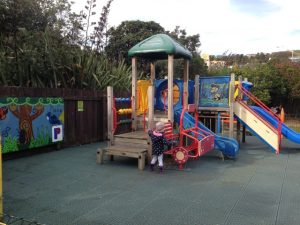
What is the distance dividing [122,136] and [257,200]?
400cm

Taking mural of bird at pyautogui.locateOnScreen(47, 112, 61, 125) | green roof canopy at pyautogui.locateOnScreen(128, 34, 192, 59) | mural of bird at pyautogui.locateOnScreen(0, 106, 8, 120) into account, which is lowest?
mural of bird at pyautogui.locateOnScreen(47, 112, 61, 125)

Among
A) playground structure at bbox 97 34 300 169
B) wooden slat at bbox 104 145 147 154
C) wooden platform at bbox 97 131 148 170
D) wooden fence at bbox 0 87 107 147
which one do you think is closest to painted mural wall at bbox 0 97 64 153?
wooden fence at bbox 0 87 107 147

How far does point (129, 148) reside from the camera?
8.13 metres

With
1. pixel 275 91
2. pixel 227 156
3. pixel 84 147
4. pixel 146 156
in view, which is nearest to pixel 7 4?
pixel 84 147

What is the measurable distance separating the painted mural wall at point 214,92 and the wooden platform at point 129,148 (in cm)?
298

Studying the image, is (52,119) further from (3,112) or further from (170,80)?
(170,80)

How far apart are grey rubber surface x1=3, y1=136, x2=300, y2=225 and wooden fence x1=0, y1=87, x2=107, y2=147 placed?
5.73ft

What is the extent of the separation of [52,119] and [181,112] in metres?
3.71

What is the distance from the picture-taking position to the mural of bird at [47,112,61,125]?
9.46 m

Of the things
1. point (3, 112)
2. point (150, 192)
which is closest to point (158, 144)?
point (150, 192)

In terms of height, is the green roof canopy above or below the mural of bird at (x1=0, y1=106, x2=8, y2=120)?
above

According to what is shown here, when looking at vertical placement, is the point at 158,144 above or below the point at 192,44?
below

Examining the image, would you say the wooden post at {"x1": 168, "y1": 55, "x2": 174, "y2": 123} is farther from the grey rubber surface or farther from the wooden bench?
the grey rubber surface

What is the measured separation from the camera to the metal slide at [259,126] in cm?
989
